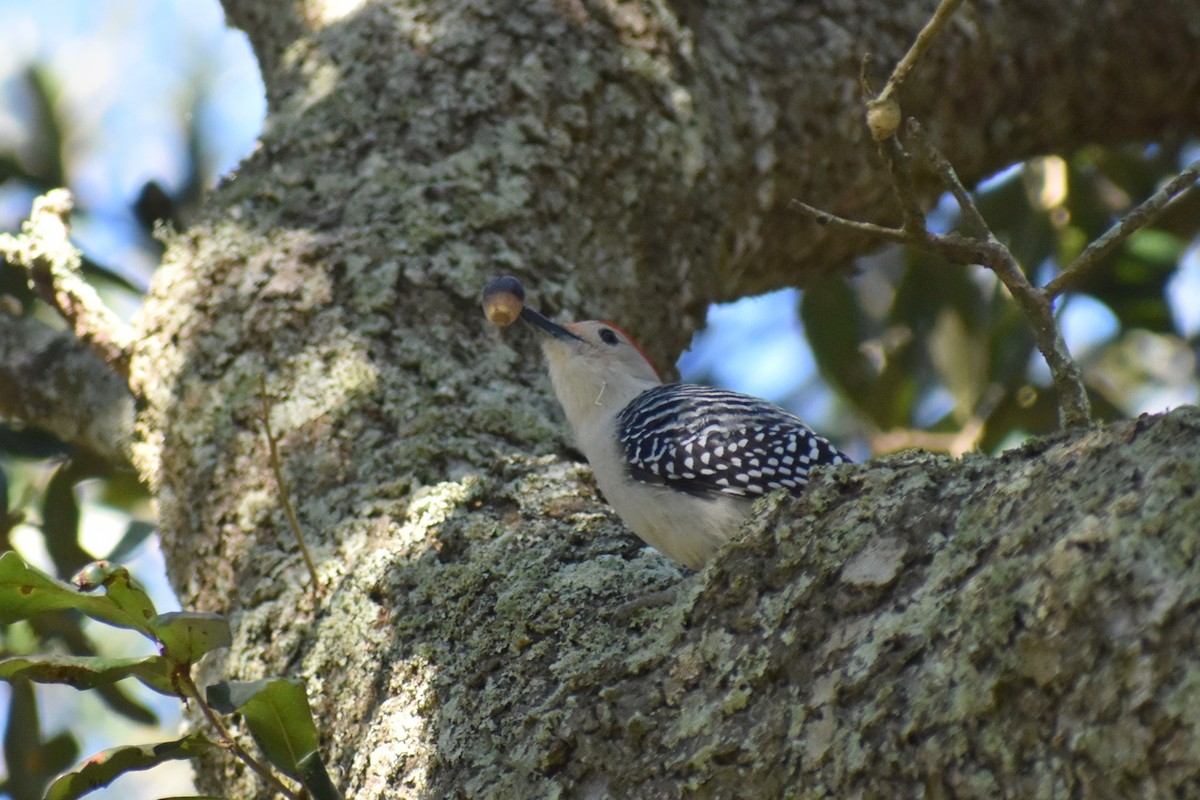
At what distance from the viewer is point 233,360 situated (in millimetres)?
3623

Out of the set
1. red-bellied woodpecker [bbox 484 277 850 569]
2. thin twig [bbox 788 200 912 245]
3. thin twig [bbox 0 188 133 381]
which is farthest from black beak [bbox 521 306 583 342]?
thin twig [bbox 788 200 912 245]

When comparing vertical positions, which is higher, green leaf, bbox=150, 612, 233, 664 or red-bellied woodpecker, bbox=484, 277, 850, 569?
red-bellied woodpecker, bbox=484, 277, 850, 569

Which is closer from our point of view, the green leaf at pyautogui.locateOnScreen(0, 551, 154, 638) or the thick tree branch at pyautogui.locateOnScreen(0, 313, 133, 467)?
the green leaf at pyautogui.locateOnScreen(0, 551, 154, 638)

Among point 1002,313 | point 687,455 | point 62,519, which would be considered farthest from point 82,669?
point 1002,313

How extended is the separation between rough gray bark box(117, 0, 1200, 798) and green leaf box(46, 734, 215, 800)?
36 centimetres

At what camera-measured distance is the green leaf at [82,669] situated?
7.46 feet

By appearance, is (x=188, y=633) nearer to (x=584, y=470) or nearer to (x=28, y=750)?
(x=584, y=470)

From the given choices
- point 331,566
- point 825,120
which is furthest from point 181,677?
point 825,120

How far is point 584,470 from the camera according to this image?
3.57 meters

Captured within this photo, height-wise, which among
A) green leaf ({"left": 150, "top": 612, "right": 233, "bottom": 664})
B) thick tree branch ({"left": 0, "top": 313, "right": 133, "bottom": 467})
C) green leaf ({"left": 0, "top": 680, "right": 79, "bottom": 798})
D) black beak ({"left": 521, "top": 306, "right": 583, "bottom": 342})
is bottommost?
green leaf ({"left": 150, "top": 612, "right": 233, "bottom": 664})

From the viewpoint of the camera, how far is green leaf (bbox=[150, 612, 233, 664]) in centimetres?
227

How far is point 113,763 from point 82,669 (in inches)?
8.3

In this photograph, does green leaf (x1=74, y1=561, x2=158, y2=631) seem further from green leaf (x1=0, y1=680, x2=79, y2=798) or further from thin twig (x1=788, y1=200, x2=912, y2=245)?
green leaf (x1=0, y1=680, x2=79, y2=798)

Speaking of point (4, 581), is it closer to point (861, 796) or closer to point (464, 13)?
point (861, 796)
